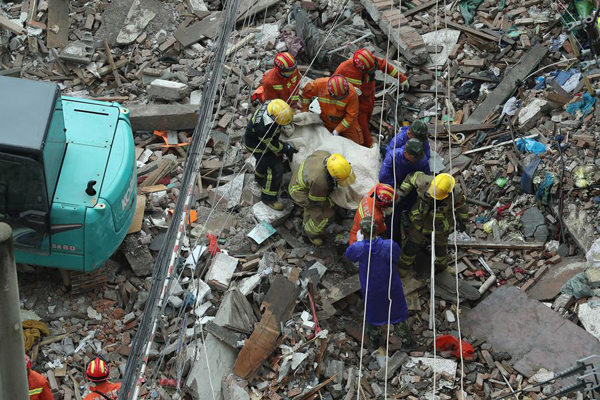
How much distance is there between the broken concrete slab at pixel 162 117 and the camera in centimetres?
1205

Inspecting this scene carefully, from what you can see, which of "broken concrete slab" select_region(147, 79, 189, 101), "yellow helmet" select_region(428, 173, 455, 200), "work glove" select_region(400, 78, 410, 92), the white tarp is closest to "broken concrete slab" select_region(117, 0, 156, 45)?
"broken concrete slab" select_region(147, 79, 189, 101)

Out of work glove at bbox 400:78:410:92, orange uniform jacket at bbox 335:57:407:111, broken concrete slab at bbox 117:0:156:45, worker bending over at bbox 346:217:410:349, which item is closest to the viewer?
worker bending over at bbox 346:217:410:349

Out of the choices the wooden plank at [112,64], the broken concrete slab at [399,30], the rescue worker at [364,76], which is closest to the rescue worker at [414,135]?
the rescue worker at [364,76]

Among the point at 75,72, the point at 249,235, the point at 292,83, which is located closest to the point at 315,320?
the point at 249,235

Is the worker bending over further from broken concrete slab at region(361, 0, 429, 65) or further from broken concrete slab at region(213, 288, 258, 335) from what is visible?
broken concrete slab at region(361, 0, 429, 65)

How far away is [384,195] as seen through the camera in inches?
375

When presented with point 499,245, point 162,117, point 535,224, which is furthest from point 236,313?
point 535,224

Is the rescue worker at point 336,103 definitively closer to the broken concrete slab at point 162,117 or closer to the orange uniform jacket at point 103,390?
the broken concrete slab at point 162,117

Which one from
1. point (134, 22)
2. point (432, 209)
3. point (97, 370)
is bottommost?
point (97, 370)

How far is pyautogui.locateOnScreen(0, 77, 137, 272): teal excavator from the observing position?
27.9ft

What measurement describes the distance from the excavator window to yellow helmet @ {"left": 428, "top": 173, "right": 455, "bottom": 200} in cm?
441

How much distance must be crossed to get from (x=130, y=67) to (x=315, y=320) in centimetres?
621

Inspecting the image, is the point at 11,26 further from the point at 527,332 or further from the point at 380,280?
the point at 527,332

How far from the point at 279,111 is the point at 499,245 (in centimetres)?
349
